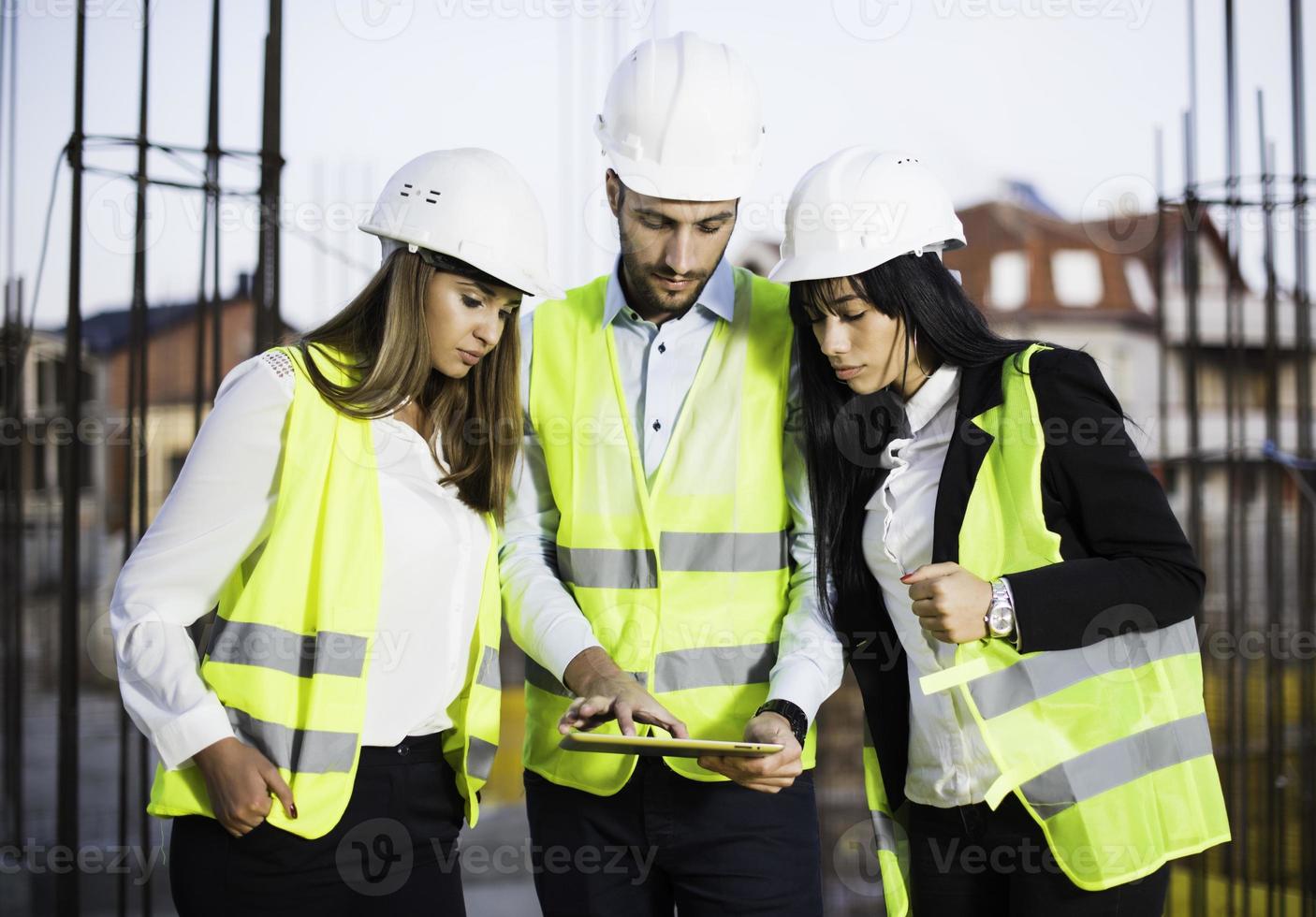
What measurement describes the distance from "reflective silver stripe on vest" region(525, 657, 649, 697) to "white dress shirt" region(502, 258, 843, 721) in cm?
4

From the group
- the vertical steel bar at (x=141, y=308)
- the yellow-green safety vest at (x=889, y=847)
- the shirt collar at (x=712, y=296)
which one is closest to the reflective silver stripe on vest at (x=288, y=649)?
the shirt collar at (x=712, y=296)

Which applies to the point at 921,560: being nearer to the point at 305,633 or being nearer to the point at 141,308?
the point at 305,633

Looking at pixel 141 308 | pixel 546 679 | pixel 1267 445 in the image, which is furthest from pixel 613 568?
pixel 1267 445

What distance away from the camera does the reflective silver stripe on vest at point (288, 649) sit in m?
1.79

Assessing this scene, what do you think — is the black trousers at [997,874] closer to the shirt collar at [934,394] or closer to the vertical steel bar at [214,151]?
the shirt collar at [934,394]

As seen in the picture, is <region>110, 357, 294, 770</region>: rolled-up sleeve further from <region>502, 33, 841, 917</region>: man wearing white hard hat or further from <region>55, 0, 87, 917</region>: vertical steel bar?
<region>55, 0, 87, 917</region>: vertical steel bar

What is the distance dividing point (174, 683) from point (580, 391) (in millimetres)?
944

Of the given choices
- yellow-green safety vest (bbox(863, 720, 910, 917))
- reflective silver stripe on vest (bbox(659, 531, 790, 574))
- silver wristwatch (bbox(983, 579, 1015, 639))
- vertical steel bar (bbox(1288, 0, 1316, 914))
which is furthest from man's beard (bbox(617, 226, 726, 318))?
vertical steel bar (bbox(1288, 0, 1316, 914))

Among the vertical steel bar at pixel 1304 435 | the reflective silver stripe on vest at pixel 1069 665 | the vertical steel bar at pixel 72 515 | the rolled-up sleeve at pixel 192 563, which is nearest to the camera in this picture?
the rolled-up sleeve at pixel 192 563

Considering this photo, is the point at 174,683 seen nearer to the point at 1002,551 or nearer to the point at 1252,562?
the point at 1002,551

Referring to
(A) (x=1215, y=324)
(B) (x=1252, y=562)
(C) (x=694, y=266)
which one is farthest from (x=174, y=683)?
(A) (x=1215, y=324)

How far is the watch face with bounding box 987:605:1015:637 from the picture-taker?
1834mm

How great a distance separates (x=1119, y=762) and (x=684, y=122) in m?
1.40

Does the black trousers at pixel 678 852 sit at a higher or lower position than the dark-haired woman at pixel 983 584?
lower
